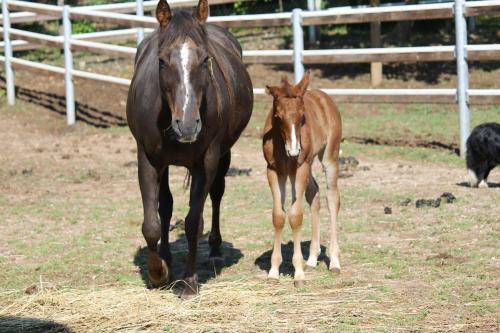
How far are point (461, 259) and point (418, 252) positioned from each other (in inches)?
17.6

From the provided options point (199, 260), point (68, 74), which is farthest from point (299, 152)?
point (68, 74)

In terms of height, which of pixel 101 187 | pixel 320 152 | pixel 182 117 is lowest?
pixel 101 187

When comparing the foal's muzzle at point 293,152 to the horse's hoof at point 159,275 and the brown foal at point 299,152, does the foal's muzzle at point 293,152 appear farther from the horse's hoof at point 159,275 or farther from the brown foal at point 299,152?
the horse's hoof at point 159,275

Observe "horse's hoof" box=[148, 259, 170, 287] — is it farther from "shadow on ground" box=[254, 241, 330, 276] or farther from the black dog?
the black dog

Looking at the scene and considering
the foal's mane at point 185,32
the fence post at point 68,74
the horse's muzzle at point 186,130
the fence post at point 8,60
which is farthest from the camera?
the fence post at point 8,60

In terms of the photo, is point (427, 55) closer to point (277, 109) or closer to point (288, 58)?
point (288, 58)

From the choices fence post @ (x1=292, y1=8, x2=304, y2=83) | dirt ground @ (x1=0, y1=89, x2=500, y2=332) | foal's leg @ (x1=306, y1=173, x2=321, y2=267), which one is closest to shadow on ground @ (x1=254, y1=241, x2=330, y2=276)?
dirt ground @ (x1=0, y1=89, x2=500, y2=332)

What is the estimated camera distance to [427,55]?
13.2 m

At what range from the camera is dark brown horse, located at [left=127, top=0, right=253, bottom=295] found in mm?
6277

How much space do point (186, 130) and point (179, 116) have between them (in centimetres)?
13

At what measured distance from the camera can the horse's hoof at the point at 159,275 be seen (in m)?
6.95

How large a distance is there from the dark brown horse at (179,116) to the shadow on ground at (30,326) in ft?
3.24

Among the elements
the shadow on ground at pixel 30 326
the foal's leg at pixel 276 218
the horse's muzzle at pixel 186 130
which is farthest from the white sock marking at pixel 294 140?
the shadow on ground at pixel 30 326

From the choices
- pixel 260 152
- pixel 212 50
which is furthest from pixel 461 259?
pixel 260 152
